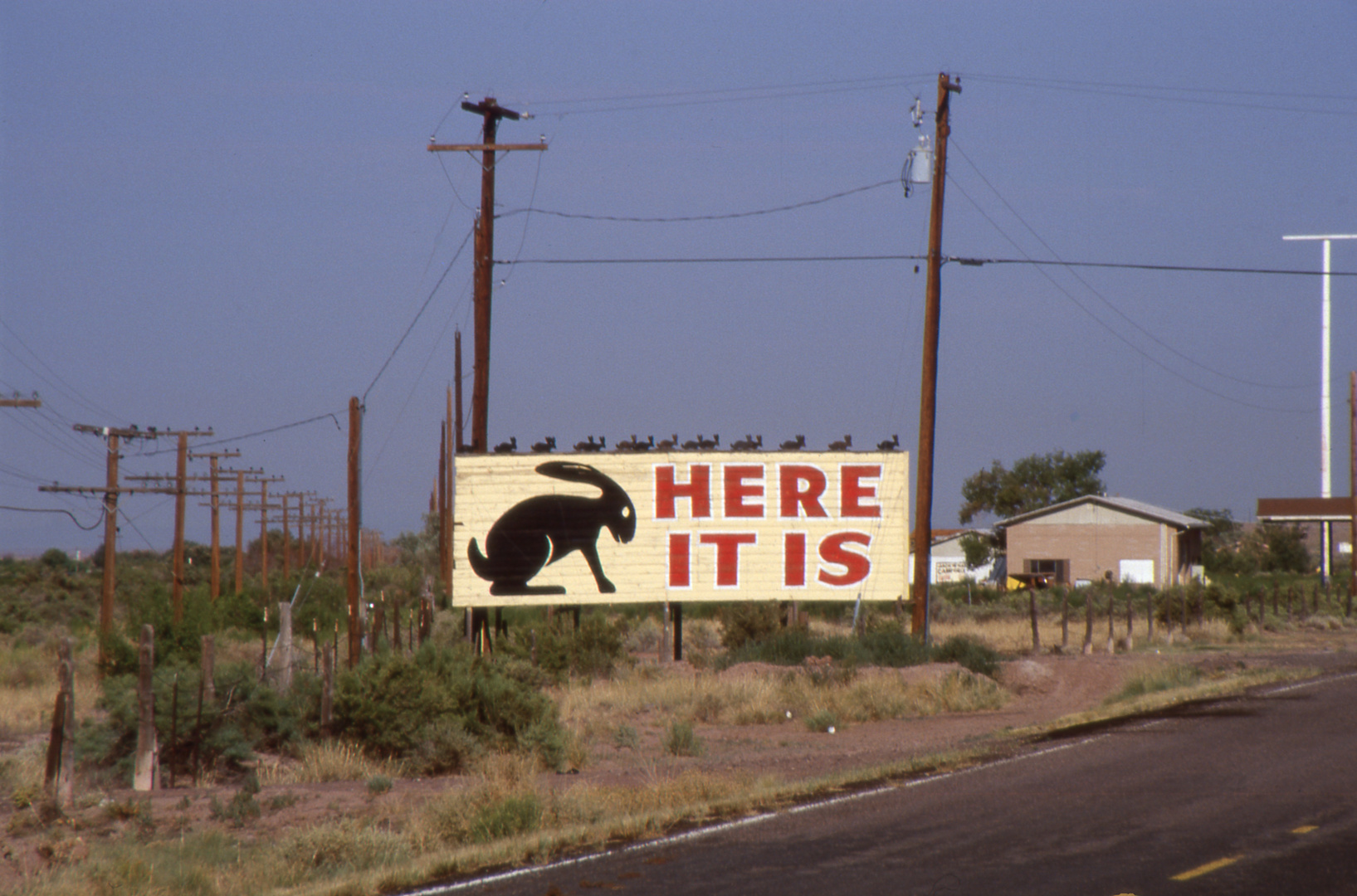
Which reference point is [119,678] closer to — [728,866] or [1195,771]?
[728,866]

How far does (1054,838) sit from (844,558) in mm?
18509

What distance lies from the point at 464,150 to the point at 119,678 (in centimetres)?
1267

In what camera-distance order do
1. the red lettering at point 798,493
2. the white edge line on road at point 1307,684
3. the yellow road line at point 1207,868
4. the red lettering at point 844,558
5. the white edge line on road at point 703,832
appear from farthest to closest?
1. the red lettering at point 798,493
2. the red lettering at point 844,558
3. the white edge line on road at point 1307,684
4. the white edge line on road at point 703,832
5. the yellow road line at point 1207,868

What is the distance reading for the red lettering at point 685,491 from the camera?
28.3 meters

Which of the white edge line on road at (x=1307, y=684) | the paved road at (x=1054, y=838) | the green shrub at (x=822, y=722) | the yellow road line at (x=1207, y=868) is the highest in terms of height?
the yellow road line at (x=1207, y=868)

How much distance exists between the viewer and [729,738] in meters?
19.2

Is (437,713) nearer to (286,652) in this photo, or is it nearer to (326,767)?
(326,767)

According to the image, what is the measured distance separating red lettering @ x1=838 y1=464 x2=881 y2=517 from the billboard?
Result: 0.09 feet

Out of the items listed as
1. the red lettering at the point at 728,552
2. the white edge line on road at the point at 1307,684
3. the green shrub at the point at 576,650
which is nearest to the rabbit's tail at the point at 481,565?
the green shrub at the point at 576,650

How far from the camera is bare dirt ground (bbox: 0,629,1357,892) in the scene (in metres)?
12.4

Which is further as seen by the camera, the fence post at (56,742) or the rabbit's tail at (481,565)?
the rabbit's tail at (481,565)

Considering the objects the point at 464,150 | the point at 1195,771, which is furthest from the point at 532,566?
the point at 1195,771

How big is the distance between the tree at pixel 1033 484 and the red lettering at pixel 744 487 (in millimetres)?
72404

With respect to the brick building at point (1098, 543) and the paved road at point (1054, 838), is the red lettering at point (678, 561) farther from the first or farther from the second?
the brick building at point (1098, 543)
